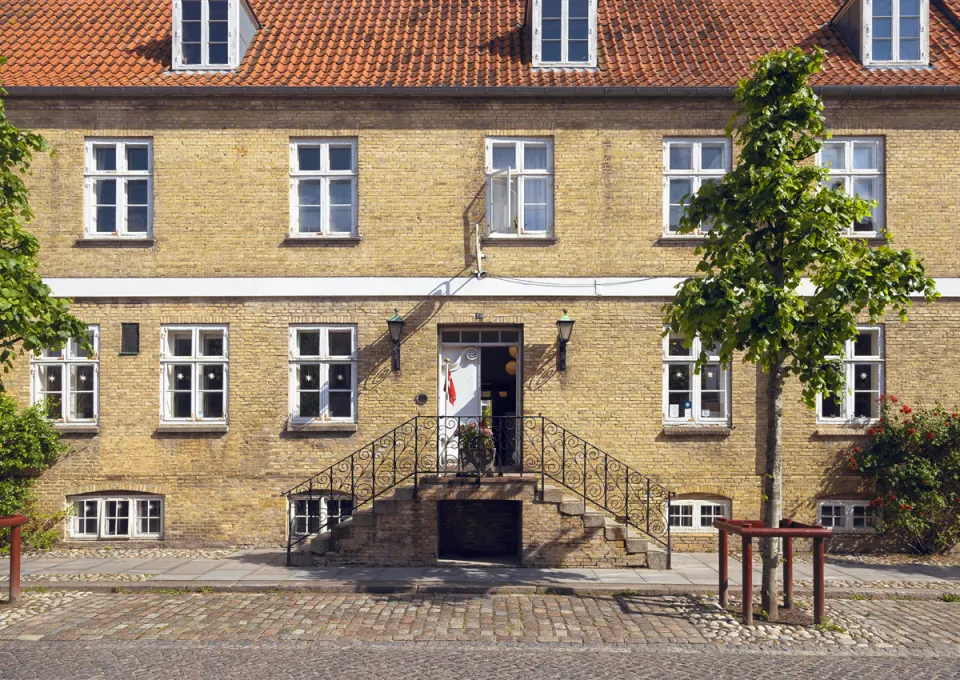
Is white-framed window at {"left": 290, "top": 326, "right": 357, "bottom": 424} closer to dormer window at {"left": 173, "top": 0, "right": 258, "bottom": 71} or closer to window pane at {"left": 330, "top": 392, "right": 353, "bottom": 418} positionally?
window pane at {"left": 330, "top": 392, "right": 353, "bottom": 418}

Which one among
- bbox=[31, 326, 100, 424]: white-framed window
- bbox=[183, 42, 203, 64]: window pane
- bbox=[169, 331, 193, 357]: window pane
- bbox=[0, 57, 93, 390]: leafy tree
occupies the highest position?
bbox=[183, 42, 203, 64]: window pane

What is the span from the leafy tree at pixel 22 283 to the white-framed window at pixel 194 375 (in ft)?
12.1

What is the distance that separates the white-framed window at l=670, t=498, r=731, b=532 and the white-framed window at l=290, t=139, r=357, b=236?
270 inches

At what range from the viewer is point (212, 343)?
554 inches

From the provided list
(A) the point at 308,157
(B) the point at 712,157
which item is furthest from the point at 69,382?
(B) the point at 712,157

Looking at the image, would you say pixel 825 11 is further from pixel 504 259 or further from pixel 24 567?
pixel 24 567

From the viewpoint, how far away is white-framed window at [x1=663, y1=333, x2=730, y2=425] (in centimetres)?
1389

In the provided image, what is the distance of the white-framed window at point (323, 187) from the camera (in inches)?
555

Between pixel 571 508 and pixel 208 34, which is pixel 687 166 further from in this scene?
pixel 208 34

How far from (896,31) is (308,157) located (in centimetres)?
1018

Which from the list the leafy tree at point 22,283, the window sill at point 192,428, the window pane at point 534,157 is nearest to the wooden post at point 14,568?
the leafy tree at point 22,283

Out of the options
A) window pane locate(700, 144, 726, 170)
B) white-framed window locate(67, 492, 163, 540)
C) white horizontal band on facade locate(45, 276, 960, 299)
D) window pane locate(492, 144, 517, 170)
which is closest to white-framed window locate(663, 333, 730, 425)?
white horizontal band on facade locate(45, 276, 960, 299)

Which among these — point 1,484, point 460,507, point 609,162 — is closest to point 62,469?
point 1,484

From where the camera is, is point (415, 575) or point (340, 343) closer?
point (415, 575)
